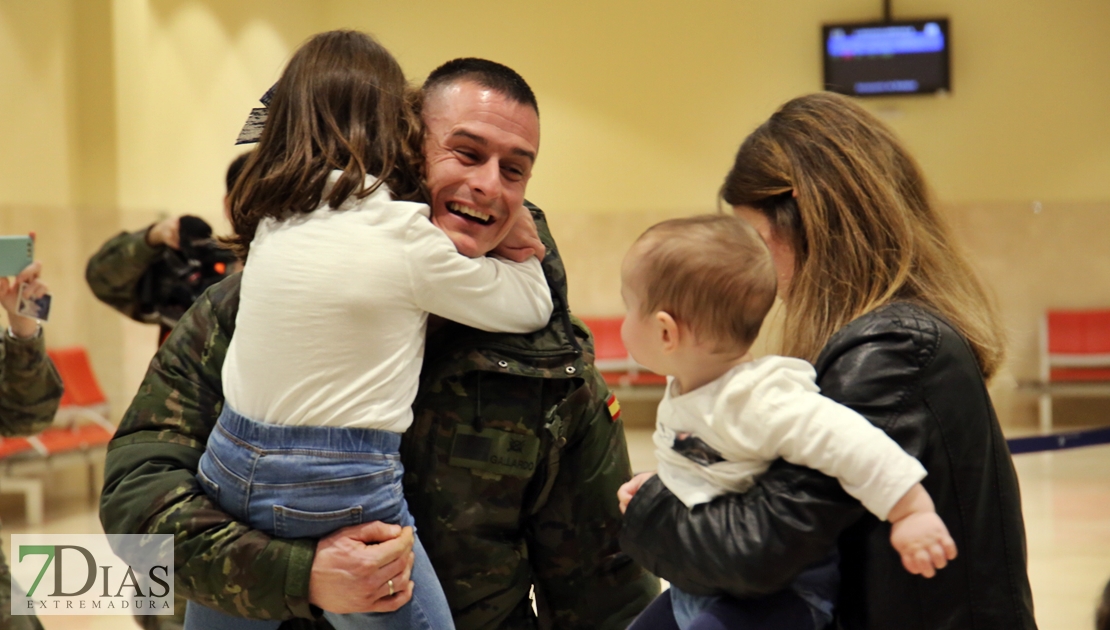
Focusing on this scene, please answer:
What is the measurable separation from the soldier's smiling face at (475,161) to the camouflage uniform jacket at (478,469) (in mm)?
191

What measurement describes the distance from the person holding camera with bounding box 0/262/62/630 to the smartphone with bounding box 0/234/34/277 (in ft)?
0.10

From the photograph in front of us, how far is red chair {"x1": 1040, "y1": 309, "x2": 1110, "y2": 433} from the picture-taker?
35.3 feet

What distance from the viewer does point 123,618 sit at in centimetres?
535

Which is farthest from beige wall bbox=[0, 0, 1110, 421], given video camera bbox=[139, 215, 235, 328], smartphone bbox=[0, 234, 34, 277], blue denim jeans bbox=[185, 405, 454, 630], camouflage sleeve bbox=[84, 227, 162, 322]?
blue denim jeans bbox=[185, 405, 454, 630]

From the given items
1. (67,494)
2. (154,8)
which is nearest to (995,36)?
(154,8)

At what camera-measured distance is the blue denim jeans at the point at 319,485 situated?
6.00 feet

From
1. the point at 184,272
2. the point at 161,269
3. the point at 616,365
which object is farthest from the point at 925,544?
the point at 616,365

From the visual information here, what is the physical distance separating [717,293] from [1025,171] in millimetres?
11158

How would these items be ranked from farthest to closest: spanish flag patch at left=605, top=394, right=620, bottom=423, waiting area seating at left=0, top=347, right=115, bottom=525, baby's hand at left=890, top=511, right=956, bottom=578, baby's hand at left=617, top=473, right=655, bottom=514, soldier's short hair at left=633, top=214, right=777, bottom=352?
1. waiting area seating at left=0, top=347, right=115, bottom=525
2. spanish flag patch at left=605, top=394, right=620, bottom=423
3. baby's hand at left=617, top=473, right=655, bottom=514
4. soldier's short hair at left=633, top=214, right=777, bottom=352
5. baby's hand at left=890, top=511, right=956, bottom=578

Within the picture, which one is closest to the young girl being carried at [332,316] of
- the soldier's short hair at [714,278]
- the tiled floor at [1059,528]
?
the soldier's short hair at [714,278]

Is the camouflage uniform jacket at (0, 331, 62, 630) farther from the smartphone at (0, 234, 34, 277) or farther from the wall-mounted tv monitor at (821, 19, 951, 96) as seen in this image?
the wall-mounted tv monitor at (821, 19, 951, 96)

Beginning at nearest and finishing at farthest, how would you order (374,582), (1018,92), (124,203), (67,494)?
(374,582), (67,494), (124,203), (1018,92)

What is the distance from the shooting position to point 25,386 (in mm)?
3053

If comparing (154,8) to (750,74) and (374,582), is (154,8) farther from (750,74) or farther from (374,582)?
(374,582)
